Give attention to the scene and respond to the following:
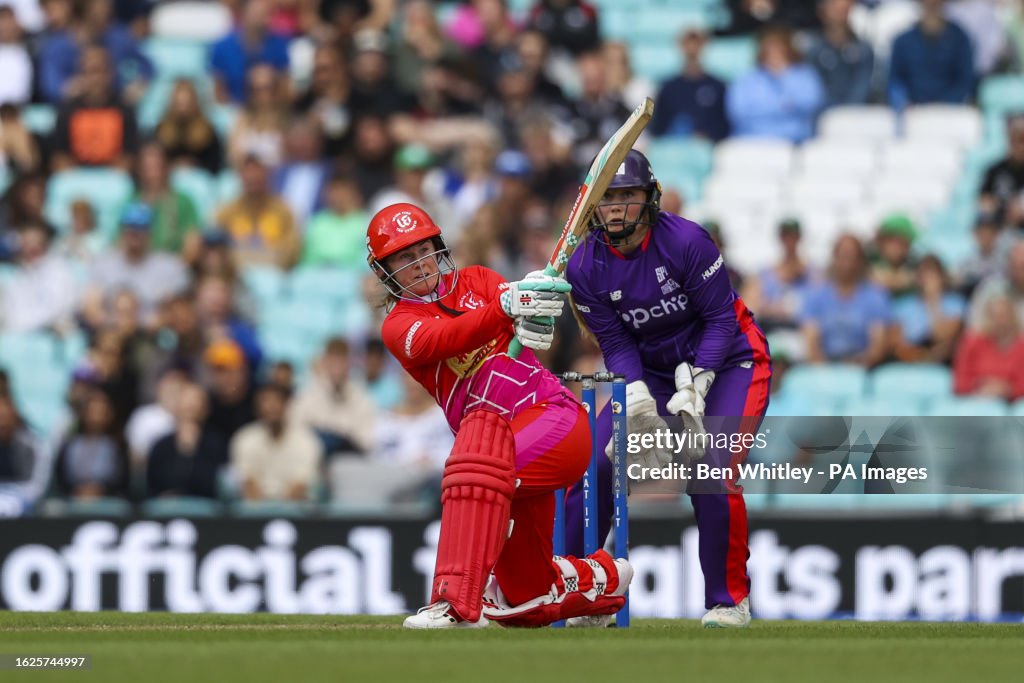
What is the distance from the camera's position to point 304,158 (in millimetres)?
14883

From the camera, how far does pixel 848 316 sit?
13188mm

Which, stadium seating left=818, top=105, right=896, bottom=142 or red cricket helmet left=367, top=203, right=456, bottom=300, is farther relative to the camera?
stadium seating left=818, top=105, right=896, bottom=142

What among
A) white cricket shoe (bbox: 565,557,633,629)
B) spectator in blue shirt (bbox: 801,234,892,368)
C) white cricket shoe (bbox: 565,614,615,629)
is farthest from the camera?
spectator in blue shirt (bbox: 801,234,892,368)

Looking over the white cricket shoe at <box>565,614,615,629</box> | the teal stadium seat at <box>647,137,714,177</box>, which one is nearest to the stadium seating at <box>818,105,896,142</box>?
the teal stadium seat at <box>647,137,714,177</box>

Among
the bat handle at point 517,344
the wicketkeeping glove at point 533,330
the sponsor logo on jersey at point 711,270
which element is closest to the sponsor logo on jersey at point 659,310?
the sponsor logo on jersey at point 711,270

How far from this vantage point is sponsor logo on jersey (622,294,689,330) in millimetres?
8016

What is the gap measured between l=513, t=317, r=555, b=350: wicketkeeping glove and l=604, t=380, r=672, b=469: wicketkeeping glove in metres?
1.09

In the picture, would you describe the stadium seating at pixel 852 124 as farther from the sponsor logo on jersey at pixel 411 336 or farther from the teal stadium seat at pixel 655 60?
the sponsor logo on jersey at pixel 411 336

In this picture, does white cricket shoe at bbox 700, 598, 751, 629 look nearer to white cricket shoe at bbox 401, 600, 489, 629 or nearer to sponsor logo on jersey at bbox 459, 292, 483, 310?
white cricket shoe at bbox 401, 600, 489, 629

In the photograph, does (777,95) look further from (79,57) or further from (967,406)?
(79,57)

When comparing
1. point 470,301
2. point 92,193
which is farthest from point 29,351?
point 470,301

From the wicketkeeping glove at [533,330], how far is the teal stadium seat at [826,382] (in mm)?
6204

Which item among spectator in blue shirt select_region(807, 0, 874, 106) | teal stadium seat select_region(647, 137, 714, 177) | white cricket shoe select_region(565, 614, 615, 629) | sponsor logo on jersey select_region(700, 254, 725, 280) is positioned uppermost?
spectator in blue shirt select_region(807, 0, 874, 106)

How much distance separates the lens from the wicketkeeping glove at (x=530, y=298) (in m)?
6.84
